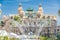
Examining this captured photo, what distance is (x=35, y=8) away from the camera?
2.09m

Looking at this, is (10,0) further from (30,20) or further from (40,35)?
(40,35)

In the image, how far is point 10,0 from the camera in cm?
209

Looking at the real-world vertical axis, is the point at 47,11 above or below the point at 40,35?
above

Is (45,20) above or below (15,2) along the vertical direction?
below

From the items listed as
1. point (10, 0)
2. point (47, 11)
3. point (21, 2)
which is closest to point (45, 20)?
point (47, 11)

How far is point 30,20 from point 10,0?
0.39 metres

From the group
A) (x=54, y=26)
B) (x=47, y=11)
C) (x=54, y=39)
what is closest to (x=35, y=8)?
(x=47, y=11)

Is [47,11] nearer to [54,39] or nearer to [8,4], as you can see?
[54,39]

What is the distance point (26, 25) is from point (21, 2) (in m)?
0.32

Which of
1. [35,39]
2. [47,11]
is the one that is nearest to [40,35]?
[35,39]

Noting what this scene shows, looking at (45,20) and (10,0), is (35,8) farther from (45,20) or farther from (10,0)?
(10,0)

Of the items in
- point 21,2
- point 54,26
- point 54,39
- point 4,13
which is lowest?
point 54,39

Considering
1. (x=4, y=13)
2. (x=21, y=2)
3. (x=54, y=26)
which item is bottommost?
(x=54, y=26)

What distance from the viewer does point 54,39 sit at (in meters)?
2.06
